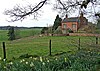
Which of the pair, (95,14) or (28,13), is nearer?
(95,14)

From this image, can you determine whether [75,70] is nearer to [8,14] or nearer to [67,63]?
[67,63]

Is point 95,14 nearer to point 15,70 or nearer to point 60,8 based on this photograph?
point 60,8

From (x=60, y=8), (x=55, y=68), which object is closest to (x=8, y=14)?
(x=60, y=8)

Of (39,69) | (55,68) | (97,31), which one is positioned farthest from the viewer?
(55,68)

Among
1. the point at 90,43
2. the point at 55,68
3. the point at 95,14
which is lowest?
the point at 55,68

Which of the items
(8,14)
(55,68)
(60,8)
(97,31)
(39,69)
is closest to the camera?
(97,31)

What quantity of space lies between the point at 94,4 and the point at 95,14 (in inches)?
27.1

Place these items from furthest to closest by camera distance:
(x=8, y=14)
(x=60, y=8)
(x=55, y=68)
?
(x=60, y=8) → (x=8, y=14) → (x=55, y=68)

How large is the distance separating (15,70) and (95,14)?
2.77 m

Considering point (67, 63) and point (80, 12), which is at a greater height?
point (80, 12)

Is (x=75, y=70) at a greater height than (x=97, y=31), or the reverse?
(x=97, y=31)

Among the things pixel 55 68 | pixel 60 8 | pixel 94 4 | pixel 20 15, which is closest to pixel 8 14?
pixel 20 15

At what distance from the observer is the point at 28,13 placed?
24.0ft

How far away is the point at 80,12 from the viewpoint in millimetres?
7566
